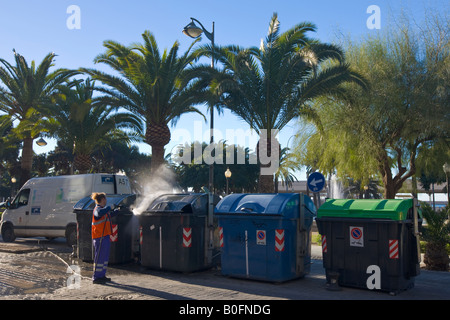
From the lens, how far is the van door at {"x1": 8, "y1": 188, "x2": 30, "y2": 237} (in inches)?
609

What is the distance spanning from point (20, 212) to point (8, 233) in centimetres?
123

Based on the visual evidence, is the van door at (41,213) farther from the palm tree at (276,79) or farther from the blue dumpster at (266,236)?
the blue dumpster at (266,236)

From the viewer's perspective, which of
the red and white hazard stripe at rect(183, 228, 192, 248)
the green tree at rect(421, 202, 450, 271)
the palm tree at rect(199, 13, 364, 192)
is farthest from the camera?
the palm tree at rect(199, 13, 364, 192)

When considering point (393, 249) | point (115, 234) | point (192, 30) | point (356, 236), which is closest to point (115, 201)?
point (115, 234)

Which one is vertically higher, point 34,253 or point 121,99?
point 121,99

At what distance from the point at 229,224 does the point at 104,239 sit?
247 cm

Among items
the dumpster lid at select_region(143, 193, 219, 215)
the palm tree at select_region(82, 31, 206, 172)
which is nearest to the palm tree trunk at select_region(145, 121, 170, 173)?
the palm tree at select_region(82, 31, 206, 172)

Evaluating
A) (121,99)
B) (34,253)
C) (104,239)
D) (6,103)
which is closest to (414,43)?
(121,99)

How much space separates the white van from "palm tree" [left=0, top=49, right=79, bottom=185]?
7053mm

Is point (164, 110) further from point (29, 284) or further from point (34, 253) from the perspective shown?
point (29, 284)

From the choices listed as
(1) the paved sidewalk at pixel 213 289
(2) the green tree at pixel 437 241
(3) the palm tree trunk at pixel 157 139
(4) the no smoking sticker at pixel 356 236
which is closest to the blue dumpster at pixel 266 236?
(1) the paved sidewalk at pixel 213 289

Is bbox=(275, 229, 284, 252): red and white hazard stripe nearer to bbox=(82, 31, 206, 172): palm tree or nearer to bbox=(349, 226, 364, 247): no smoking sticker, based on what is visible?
bbox=(349, 226, 364, 247): no smoking sticker

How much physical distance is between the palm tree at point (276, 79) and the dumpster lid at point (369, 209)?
6620mm
